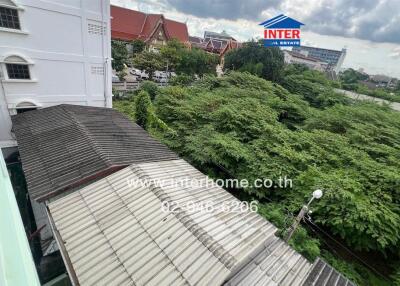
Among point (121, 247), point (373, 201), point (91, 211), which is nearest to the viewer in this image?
point (121, 247)

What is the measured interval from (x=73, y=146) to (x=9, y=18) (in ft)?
20.0

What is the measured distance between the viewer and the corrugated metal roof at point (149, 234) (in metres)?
4.21

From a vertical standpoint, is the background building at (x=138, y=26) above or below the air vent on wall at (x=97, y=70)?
above

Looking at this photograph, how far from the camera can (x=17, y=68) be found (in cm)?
960

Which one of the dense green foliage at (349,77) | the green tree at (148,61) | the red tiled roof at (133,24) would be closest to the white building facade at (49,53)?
the green tree at (148,61)

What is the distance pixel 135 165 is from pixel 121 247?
2684 mm

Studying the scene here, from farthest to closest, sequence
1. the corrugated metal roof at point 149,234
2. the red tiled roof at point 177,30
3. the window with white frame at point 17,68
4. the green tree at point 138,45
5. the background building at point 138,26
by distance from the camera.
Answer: the red tiled roof at point 177,30, the background building at point 138,26, the green tree at point 138,45, the window with white frame at point 17,68, the corrugated metal roof at point 149,234

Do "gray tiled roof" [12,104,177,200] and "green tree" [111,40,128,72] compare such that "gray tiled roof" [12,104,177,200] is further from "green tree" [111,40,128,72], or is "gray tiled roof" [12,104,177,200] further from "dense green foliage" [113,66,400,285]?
"green tree" [111,40,128,72]

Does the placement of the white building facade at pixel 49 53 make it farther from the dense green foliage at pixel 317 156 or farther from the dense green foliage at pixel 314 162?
the dense green foliage at pixel 317 156

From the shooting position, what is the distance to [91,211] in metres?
5.51

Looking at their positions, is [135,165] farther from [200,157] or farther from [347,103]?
[347,103]

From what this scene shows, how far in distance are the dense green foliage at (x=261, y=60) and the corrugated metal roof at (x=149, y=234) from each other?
28056mm

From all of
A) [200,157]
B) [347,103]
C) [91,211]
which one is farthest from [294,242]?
[347,103]

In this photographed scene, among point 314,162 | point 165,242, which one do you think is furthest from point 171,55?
point 165,242
